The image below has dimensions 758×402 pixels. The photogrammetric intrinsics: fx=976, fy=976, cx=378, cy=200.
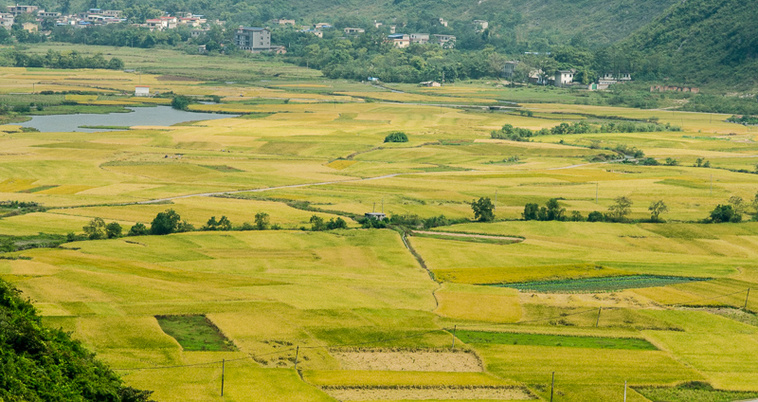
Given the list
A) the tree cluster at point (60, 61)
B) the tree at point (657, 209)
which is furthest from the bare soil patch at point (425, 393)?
the tree cluster at point (60, 61)

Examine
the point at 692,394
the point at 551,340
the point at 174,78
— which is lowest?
the point at 551,340

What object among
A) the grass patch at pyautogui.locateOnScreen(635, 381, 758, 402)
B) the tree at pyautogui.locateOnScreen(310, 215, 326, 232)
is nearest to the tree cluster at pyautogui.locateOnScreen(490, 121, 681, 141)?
the tree at pyautogui.locateOnScreen(310, 215, 326, 232)

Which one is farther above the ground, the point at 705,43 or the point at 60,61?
the point at 705,43

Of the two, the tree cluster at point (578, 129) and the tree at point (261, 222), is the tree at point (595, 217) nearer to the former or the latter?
the tree at point (261, 222)

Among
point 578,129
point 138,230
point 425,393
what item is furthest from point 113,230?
point 578,129

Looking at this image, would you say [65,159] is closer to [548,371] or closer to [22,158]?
[22,158]

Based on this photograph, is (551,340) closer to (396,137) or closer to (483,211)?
(483,211)

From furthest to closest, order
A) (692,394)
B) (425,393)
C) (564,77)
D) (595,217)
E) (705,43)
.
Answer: (564,77) < (705,43) < (595,217) < (692,394) < (425,393)
